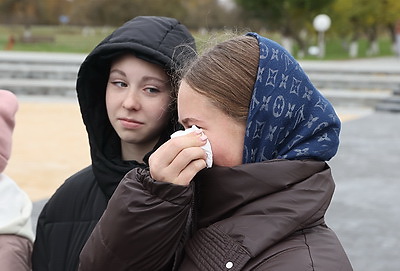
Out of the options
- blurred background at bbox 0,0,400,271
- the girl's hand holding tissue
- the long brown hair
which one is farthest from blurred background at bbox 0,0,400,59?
the girl's hand holding tissue

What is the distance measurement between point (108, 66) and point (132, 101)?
276mm

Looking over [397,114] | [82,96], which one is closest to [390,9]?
[397,114]

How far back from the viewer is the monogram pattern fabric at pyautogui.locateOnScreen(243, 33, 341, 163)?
4.99 ft

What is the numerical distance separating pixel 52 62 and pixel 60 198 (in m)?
19.5

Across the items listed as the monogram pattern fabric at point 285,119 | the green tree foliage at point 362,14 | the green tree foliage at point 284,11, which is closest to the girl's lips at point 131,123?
the monogram pattern fabric at point 285,119

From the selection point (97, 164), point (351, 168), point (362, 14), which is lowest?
point (362, 14)

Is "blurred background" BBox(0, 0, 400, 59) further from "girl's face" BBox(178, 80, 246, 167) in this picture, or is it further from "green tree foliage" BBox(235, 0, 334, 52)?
"girl's face" BBox(178, 80, 246, 167)

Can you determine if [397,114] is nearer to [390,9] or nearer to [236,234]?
[236,234]

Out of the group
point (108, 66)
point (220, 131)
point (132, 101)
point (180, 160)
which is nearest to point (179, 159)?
point (180, 160)

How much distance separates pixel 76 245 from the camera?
2221 mm

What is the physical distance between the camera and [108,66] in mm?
2408

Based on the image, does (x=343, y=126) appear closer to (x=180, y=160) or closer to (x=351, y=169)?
(x=351, y=169)

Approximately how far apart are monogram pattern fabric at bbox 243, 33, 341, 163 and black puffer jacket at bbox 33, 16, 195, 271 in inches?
24.0

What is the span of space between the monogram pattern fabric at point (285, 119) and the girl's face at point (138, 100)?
700 millimetres
